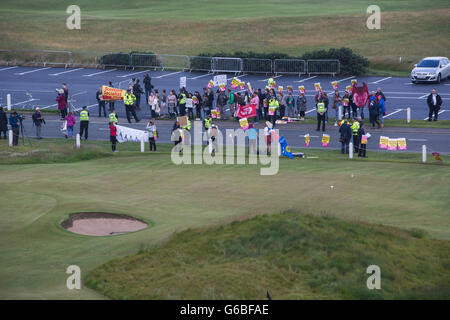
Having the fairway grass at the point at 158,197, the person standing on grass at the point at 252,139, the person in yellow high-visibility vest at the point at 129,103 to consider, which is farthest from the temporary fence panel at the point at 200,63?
the person standing on grass at the point at 252,139

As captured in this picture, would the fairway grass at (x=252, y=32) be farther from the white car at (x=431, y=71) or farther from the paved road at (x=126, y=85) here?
the white car at (x=431, y=71)

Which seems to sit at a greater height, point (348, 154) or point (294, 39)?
point (294, 39)

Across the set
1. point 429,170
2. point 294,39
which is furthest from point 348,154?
point 294,39

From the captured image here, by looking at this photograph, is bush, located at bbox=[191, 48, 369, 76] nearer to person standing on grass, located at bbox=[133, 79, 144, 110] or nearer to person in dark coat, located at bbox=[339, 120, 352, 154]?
person standing on grass, located at bbox=[133, 79, 144, 110]

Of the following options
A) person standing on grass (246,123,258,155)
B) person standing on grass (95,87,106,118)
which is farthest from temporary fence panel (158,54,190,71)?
person standing on grass (246,123,258,155)

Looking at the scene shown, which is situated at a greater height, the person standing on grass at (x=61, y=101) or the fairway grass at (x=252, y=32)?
the fairway grass at (x=252, y=32)

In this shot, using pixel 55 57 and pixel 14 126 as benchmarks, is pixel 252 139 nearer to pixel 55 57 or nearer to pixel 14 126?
pixel 14 126
